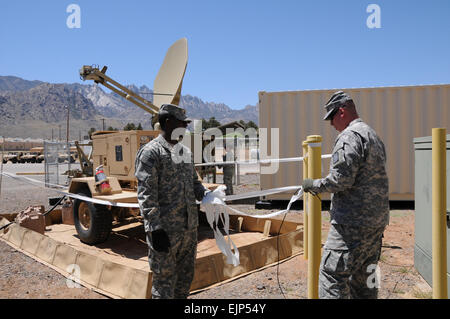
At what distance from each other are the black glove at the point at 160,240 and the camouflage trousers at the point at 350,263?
1158 mm

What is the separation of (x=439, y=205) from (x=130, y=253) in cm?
449

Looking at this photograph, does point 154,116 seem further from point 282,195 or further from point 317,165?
point 317,165

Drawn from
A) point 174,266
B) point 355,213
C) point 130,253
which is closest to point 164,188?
point 174,266

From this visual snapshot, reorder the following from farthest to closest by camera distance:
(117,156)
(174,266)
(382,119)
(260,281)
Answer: (382,119) < (117,156) < (260,281) < (174,266)

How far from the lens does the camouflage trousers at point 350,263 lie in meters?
2.41

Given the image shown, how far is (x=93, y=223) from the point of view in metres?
5.58

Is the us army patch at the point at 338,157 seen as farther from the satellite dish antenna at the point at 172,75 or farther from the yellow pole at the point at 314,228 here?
the satellite dish antenna at the point at 172,75

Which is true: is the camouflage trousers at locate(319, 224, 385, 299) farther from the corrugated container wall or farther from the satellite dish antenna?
the corrugated container wall

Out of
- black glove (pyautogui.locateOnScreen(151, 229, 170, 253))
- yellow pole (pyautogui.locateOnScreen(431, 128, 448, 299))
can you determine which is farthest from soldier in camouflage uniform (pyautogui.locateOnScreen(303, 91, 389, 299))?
black glove (pyautogui.locateOnScreen(151, 229, 170, 253))

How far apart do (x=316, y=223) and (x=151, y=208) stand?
1.58 meters

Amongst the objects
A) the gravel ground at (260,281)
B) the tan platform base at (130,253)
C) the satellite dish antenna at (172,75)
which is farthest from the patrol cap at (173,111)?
the satellite dish antenna at (172,75)

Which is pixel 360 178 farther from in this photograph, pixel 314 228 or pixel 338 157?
pixel 314 228

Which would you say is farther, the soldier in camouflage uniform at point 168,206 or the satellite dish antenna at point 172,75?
the satellite dish antenna at point 172,75

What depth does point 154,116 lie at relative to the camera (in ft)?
23.7
